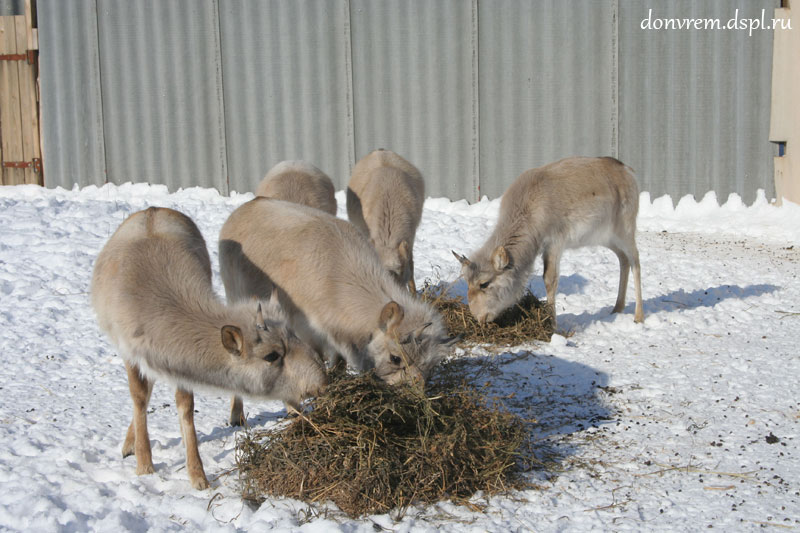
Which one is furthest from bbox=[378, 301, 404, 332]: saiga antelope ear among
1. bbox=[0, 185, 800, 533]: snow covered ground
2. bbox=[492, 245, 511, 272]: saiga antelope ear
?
bbox=[492, 245, 511, 272]: saiga antelope ear

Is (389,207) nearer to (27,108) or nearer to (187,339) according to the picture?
(187,339)

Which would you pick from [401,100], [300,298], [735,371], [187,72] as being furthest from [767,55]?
[300,298]

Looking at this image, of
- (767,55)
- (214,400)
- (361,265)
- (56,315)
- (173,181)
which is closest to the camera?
(361,265)

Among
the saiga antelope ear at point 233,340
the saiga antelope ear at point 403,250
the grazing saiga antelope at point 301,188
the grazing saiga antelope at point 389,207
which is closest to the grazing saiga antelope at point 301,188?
the grazing saiga antelope at point 301,188

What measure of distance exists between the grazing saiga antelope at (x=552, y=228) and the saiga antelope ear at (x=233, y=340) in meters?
3.45

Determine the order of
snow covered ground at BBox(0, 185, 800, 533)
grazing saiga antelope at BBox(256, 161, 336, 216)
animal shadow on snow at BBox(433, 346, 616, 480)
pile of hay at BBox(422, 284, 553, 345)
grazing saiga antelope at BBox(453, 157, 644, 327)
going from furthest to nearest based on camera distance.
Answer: grazing saiga antelope at BBox(256, 161, 336, 216), grazing saiga antelope at BBox(453, 157, 644, 327), pile of hay at BBox(422, 284, 553, 345), animal shadow on snow at BBox(433, 346, 616, 480), snow covered ground at BBox(0, 185, 800, 533)

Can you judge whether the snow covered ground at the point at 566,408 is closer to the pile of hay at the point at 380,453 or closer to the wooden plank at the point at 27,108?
the pile of hay at the point at 380,453

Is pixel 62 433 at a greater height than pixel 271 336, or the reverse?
pixel 271 336

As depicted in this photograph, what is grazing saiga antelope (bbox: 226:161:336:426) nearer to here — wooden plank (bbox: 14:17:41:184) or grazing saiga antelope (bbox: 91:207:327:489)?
grazing saiga antelope (bbox: 91:207:327:489)

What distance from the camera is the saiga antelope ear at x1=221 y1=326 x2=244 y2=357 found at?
14.6 ft

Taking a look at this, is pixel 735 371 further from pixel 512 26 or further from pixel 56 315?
pixel 512 26

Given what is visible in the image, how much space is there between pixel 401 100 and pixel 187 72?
3628 mm

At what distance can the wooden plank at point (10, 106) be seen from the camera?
13961 millimetres

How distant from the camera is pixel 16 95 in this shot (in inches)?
553
